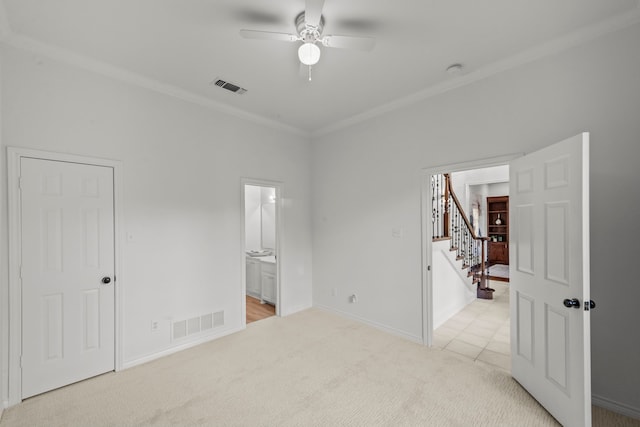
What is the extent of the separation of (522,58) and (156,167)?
12.4ft

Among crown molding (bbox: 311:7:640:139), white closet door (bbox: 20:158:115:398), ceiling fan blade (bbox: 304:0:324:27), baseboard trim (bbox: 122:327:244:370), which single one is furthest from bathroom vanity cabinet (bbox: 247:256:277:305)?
ceiling fan blade (bbox: 304:0:324:27)

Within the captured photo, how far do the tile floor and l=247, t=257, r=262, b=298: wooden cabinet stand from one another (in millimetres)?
3041

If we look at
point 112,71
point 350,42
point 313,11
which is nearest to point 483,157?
point 350,42

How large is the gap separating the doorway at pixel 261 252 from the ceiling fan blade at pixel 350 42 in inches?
88.7

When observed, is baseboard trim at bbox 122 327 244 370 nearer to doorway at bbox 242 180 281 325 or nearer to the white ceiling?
doorway at bbox 242 180 281 325

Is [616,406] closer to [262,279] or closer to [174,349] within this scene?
[174,349]

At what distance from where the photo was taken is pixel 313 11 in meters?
1.70

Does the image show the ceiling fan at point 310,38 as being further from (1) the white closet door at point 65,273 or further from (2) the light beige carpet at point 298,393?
(2) the light beige carpet at point 298,393

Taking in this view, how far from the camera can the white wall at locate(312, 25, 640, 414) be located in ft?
6.79

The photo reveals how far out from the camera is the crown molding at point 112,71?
222 centimetres

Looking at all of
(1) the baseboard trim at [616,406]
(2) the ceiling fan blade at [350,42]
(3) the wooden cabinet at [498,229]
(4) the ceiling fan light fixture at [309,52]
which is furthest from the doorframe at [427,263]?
(3) the wooden cabinet at [498,229]

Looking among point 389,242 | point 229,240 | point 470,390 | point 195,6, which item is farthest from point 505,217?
point 195,6

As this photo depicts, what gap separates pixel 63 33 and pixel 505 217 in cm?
997

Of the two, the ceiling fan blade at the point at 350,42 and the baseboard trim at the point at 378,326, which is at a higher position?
the ceiling fan blade at the point at 350,42
